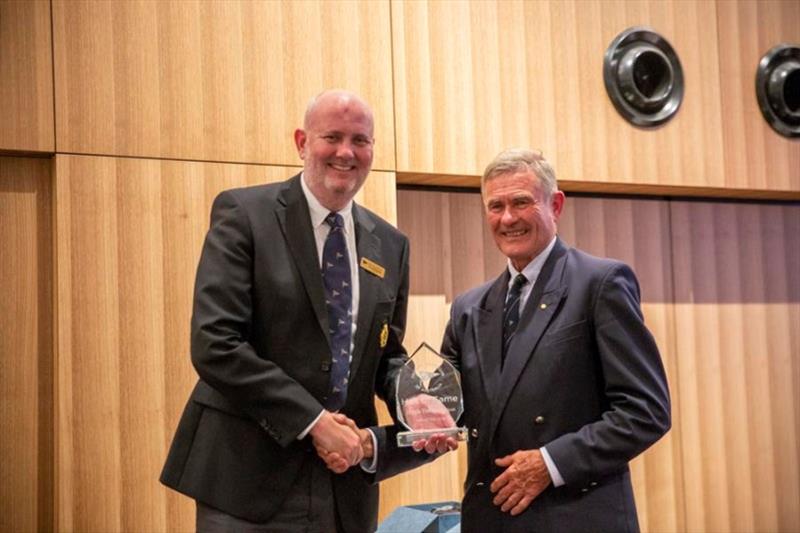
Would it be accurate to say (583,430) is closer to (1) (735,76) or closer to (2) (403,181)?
(2) (403,181)

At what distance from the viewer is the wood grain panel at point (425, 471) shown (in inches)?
161

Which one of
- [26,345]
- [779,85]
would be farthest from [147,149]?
[779,85]

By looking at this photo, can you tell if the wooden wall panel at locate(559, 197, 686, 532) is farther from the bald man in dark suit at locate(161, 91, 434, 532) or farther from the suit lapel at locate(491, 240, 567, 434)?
the bald man in dark suit at locate(161, 91, 434, 532)

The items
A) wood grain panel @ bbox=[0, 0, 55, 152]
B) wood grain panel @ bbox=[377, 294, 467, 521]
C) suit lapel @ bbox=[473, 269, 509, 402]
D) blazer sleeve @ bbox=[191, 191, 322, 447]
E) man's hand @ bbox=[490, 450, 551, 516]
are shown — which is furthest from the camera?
wood grain panel @ bbox=[377, 294, 467, 521]

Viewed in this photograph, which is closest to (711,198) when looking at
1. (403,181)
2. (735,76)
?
(735,76)

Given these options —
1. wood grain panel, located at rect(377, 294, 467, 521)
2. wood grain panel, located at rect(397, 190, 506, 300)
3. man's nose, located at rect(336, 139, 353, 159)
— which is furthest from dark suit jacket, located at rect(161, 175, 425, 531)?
wood grain panel, located at rect(397, 190, 506, 300)

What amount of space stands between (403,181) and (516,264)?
68.7 inches

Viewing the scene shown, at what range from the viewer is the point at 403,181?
4.33 metres

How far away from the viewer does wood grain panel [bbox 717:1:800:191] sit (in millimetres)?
4816

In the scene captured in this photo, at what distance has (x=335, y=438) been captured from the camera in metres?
2.30

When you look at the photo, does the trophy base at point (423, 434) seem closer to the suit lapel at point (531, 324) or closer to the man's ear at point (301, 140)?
the suit lapel at point (531, 324)

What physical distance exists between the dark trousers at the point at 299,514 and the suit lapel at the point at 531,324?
43 cm

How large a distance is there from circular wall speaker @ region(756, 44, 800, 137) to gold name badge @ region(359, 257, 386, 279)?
300 centimetres

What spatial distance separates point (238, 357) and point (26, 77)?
64.5 inches
